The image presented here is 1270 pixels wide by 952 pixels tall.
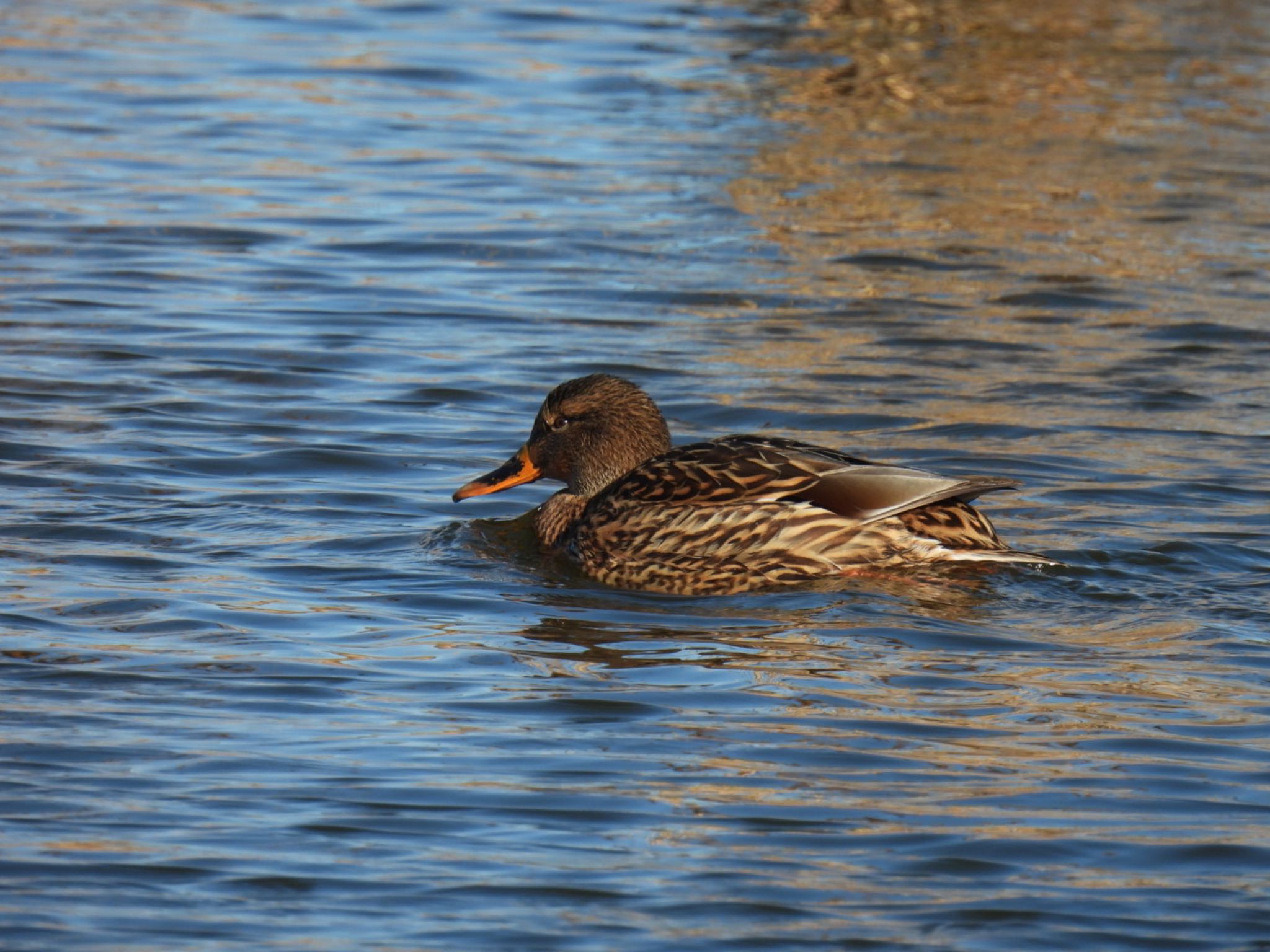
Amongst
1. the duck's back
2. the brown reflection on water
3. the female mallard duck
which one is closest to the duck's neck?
the female mallard duck

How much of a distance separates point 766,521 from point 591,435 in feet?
3.99

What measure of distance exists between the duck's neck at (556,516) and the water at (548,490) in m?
0.13

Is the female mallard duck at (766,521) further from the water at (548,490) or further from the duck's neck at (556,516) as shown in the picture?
the water at (548,490)

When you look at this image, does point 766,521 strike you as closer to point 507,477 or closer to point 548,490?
point 507,477

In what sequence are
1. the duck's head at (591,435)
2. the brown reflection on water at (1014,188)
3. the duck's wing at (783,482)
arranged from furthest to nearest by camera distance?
the brown reflection on water at (1014,188)
the duck's head at (591,435)
the duck's wing at (783,482)

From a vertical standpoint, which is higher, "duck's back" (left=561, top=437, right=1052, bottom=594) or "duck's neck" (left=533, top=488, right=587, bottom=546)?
"duck's back" (left=561, top=437, right=1052, bottom=594)

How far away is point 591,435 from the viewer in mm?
9461

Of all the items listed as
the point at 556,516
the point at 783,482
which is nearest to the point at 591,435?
the point at 556,516

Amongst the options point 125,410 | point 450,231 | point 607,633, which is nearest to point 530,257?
point 450,231

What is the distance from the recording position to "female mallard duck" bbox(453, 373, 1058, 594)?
834 cm

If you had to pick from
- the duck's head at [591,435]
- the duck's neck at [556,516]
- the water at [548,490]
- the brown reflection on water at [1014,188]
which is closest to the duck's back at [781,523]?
the water at [548,490]

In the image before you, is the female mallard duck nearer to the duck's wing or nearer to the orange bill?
Answer: the duck's wing

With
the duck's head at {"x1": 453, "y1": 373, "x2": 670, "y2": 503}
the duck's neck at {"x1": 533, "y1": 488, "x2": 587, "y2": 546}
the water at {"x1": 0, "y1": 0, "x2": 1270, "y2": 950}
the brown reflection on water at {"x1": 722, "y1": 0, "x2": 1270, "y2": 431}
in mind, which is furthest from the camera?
the brown reflection on water at {"x1": 722, "y1": 0, "x2": 1270, "y2": 431}

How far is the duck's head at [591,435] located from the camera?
944 cm
